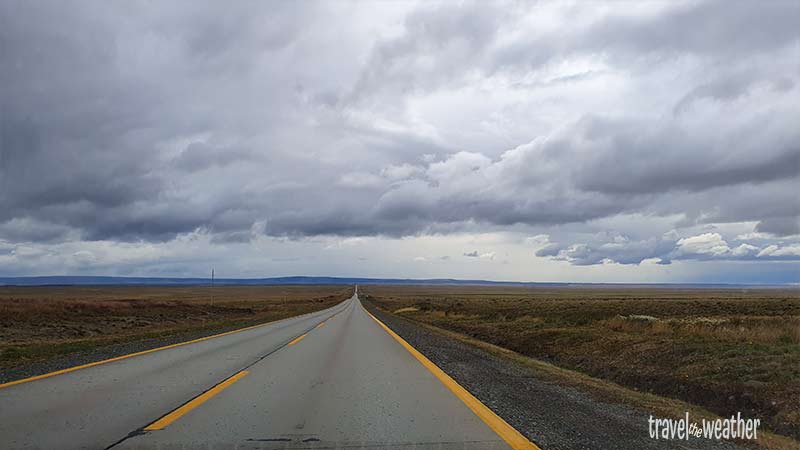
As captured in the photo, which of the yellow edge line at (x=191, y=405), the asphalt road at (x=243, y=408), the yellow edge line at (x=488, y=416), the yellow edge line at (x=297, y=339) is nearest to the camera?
the yellow edge line at (x=488, y=416)

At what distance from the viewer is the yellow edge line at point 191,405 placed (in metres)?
6.86

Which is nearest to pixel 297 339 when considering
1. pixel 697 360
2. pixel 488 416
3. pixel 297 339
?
pixel 297 339

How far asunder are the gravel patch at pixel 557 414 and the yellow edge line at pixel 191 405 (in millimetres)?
4266

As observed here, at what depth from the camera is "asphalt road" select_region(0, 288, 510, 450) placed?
6191 millimetres

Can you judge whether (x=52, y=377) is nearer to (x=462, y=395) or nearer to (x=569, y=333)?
(x=462, y=395)

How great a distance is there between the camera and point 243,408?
310 inches

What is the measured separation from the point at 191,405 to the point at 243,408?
823 millimetres

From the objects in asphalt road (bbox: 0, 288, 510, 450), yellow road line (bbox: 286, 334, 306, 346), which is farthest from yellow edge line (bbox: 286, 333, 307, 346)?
asphalt road (bbox: 0, 288, 510, 450)

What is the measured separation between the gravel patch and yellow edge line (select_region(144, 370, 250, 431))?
14.0 feet

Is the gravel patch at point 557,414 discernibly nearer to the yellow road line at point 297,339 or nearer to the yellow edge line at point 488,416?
the yellow edge line at point 488,416

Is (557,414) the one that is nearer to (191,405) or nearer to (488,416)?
(488,416)

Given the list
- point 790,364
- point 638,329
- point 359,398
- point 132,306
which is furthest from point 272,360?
point 132,306

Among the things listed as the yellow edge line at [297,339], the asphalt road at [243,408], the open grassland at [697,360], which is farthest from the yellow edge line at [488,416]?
the yellow edge line at [297,339]

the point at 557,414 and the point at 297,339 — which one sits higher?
the point at 557,414
